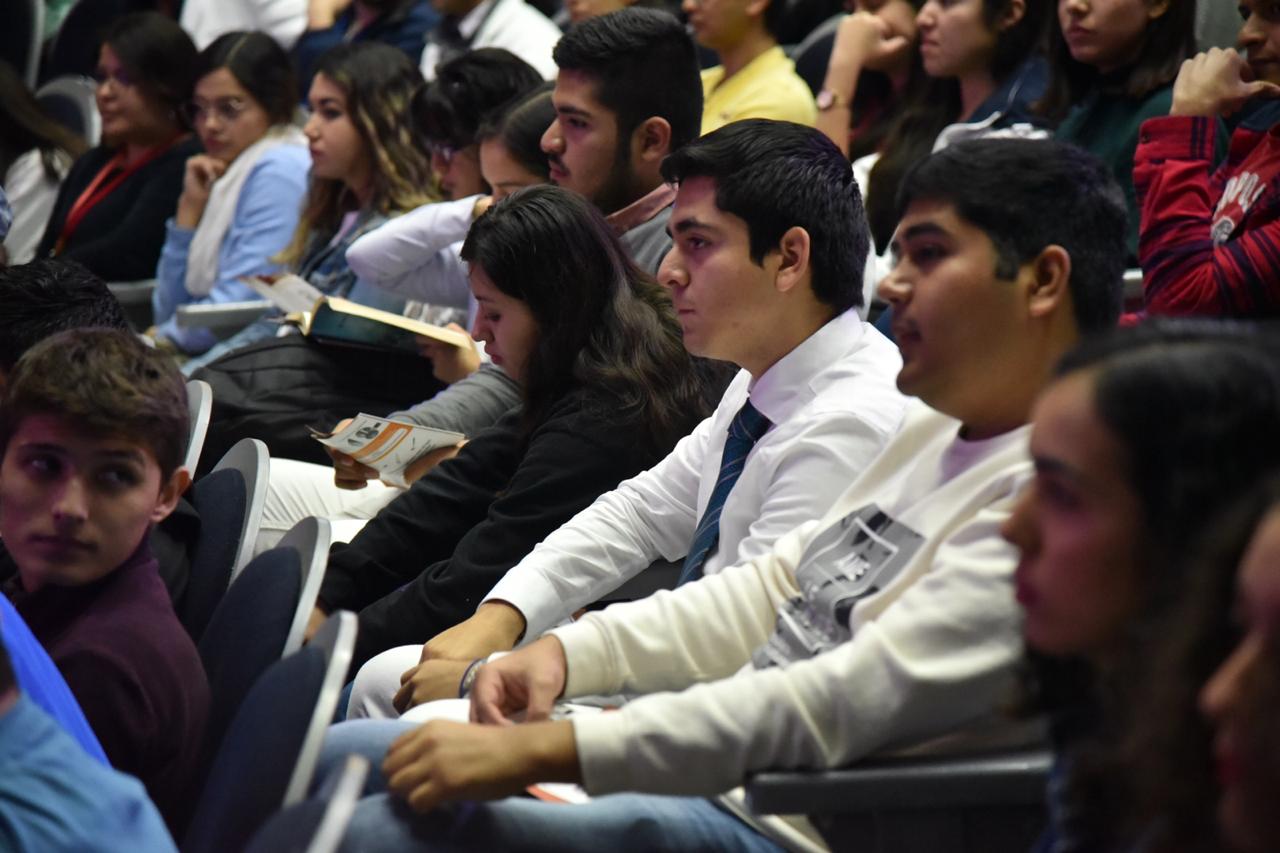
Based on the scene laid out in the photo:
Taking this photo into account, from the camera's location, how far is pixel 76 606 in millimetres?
1812

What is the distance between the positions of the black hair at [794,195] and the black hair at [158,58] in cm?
325

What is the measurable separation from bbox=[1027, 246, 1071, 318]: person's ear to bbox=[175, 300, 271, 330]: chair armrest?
2529mm

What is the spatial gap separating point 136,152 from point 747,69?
80.1 inches

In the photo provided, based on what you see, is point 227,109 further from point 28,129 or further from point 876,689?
point 876,689

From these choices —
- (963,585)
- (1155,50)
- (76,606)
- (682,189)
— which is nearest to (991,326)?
(963,585)

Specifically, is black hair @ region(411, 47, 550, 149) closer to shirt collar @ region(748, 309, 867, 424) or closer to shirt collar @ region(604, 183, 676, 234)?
shirt collar @ region(604, 183, 676, 234)

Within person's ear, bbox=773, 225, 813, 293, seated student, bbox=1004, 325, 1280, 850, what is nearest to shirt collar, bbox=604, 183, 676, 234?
person's ear, bbox=773, 225, 813, 293

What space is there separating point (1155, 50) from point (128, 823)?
2401 millimetres

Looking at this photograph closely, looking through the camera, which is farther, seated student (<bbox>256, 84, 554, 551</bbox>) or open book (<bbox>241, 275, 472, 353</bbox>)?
open book (<bbox>241, 275, 472, 353</bbox>)

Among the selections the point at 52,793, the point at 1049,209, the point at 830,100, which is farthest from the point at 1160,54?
the point at 52,793

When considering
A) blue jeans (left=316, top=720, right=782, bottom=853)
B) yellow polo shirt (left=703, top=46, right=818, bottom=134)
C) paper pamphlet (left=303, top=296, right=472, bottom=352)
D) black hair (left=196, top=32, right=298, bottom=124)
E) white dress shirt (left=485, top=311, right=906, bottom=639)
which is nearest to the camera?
blue jeans (left=316, top=720, right=782, bottom=853)

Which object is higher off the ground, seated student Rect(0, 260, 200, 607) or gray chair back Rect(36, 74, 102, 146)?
seated student Rect(0, 260, 200, 607)

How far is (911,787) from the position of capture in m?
1.38

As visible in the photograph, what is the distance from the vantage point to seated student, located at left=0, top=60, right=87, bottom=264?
5.42 metres
